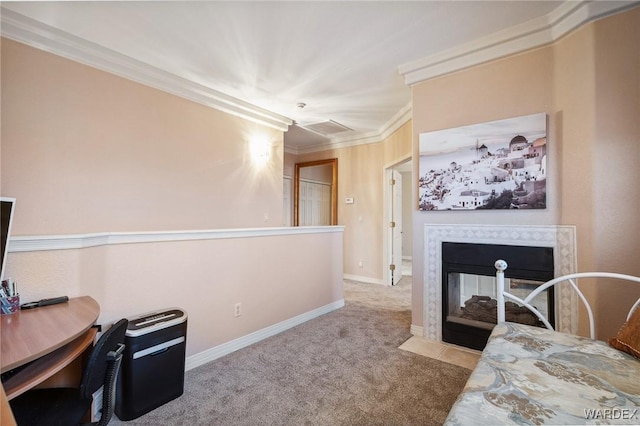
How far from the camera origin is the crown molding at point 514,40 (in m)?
2.04

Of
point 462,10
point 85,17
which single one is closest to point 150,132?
point 85,17

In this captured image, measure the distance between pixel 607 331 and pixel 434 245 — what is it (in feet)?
4.29

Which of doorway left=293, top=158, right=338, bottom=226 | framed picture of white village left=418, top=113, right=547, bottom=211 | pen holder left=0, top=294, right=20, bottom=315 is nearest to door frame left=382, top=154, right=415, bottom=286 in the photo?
doorway left=293, top=158, right=338, bottom=226

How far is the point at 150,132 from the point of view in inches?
123

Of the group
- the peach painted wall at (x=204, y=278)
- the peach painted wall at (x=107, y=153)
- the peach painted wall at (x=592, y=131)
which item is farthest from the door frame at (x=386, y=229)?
the peach painted wall at (x=592, y=131)

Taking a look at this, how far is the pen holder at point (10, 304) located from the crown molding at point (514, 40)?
11.0 feet

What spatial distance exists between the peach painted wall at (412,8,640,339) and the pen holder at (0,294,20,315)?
3.25 meters

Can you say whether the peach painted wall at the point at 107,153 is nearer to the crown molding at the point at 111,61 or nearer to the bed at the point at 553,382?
the crown molding at the point at 111,61

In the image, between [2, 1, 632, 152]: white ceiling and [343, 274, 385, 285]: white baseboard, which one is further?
[343, 274, 385, 285]: white baseboard

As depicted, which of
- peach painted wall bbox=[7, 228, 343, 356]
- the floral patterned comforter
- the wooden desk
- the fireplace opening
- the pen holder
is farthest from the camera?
the fireplace opening

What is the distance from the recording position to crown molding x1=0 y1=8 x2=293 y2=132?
229 centimetres

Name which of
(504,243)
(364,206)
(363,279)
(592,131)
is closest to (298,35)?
(592,131)

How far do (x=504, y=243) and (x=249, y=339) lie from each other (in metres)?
2.46

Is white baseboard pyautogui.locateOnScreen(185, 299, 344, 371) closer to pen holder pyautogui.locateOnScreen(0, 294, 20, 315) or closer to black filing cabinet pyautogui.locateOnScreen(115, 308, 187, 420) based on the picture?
black filing cabinet pyautogui.locateOnScreen(115, 308, 187, 420)
